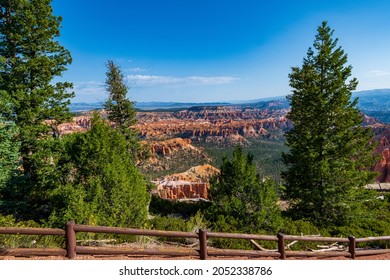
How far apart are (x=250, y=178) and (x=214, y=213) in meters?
2.43

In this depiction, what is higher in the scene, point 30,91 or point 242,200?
point 30,91

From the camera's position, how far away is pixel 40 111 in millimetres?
16219

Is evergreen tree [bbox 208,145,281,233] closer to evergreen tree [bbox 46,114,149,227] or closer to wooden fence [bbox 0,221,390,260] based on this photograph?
evergreen tree [bbox 46,114,149,227]

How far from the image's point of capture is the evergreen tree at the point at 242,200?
471 inches

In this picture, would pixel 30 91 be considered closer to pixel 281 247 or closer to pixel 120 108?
pixel 120 108

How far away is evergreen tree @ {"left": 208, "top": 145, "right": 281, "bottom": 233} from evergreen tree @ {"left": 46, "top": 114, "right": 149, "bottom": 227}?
11.9 ft

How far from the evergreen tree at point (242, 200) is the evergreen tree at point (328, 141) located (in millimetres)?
5108

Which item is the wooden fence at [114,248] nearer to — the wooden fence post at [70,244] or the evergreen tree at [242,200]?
the wooden fence post at [70,244]

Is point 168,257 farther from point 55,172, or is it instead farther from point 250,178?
point 55,172

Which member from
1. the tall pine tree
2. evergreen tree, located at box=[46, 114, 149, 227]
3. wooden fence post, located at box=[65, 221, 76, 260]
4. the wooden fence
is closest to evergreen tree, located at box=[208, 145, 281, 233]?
evergreen tree, located at box=[46, 114, 149, 227]

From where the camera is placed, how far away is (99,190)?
10242 millimetres

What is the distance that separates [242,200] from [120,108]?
16563 millimetres

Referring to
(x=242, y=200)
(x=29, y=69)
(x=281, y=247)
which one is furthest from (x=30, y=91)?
(x=281, y=247)

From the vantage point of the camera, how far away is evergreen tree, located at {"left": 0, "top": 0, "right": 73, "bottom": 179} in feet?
50.6
